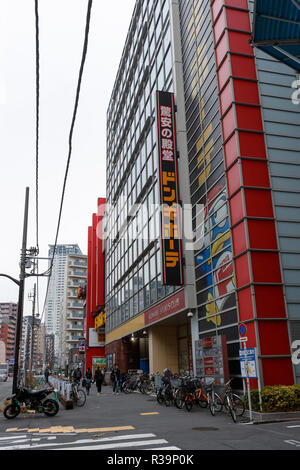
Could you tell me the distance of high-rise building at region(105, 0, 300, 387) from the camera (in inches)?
582

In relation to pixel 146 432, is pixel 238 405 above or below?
above

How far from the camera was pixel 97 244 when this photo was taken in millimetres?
53844

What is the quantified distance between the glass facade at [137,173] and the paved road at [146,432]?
979 centimetres

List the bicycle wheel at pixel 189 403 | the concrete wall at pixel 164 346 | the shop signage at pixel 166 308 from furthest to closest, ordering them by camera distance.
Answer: the concrete wall at pixel 164 346
the shop signage at pixel 166 308
the bicycle wheel at pixel 189 403

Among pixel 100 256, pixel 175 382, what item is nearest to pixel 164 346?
pixel 175 382

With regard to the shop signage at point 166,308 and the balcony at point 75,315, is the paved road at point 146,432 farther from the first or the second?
the balcony at point 75,315

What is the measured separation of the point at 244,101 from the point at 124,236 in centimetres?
2194

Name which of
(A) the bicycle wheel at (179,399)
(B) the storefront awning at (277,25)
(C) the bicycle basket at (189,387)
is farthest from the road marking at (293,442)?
(B) the storefront awning at (277,25)

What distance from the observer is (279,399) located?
40.5ft

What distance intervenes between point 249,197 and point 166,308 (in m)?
9.81

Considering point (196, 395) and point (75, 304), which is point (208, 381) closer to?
point (196, 395)

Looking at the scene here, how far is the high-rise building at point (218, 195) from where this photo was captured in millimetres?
14781

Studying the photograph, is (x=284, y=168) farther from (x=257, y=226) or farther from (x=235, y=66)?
(x=235, y=66)
